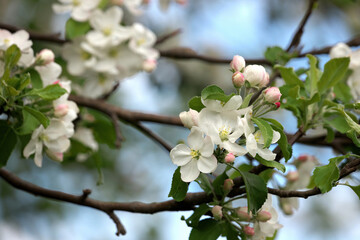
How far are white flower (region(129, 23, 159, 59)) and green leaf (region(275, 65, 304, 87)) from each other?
67 centimetres

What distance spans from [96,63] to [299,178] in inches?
31.1

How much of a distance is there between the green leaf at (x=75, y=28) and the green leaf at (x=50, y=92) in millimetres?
559

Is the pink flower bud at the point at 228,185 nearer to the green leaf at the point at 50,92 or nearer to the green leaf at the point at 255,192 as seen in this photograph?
the green leaf at the point at 255,192

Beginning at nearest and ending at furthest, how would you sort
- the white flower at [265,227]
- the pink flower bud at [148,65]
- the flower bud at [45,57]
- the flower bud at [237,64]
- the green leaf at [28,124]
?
the flower bud at [237,64] < the white flower at [265,227] < the green leaf at [28,124] < the flower bud at [45,57] < the pink flower bud at [148,65]

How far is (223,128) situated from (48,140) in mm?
539

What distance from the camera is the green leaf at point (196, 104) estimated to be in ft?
3.81

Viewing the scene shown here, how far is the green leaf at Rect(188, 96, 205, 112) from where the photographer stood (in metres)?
1.16

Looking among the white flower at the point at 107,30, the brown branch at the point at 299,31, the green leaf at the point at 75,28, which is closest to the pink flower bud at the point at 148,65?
the white flower at the point at 107,30

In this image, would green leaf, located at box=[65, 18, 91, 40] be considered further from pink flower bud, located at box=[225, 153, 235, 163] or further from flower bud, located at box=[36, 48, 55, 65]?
pink flower bud, located at box=[225, 153, 235, 163]

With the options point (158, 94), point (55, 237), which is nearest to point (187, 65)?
point (158, 94)

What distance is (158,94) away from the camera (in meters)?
3.78

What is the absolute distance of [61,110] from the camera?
1.44 metres

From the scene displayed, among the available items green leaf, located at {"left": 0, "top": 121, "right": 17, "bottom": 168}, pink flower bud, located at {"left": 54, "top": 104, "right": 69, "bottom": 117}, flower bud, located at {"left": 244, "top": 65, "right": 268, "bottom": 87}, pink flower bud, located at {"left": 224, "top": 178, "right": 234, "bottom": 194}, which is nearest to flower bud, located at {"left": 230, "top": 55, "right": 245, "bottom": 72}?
flower bud, located at {"left": 244, "top": 65, "right": 268, "bottom": 87}

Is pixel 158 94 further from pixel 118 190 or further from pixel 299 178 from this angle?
pixel 299 178
